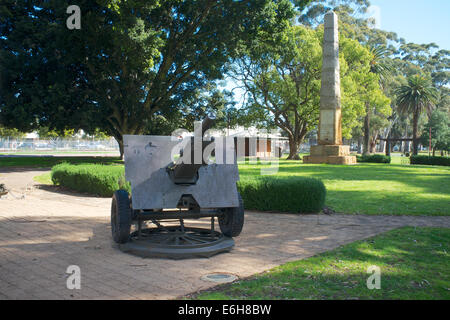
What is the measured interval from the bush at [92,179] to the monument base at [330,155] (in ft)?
57.5

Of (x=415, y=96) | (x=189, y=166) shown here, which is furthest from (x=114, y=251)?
(x=415, y=96)

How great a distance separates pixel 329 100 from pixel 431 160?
11.2m

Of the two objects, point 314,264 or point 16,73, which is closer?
point 314,264

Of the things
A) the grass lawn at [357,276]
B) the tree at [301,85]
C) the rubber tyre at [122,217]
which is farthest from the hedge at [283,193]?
the tree at [301,85]

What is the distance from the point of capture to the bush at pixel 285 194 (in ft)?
30.2

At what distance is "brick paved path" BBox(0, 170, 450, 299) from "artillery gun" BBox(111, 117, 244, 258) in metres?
0.22

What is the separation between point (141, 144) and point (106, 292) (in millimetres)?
2411

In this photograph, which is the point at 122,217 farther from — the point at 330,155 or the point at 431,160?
the point at 431,160

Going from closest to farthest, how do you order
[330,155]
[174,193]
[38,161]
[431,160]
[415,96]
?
[174,193]
[38,161]
[330,155]
[431,160]
[415,96]

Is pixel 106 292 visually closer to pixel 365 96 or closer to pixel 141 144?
pixel 141 144

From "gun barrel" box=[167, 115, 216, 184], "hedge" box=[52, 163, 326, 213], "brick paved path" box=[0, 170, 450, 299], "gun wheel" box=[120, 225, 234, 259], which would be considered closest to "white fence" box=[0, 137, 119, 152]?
"brick paved path" box=[0, 170, 450, 299]

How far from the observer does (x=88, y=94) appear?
2453cm

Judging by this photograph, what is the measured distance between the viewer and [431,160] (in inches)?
1260

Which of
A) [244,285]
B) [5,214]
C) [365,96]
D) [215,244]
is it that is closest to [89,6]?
[5,214]
